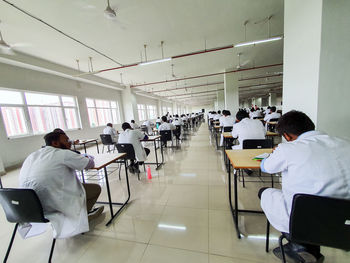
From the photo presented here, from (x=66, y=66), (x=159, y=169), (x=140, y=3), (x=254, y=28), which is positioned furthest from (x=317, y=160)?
(x=66, y=66)

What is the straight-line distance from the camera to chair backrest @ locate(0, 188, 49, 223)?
1.08 metres

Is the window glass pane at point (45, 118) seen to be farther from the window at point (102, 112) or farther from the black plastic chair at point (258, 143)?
the black plastic chair at point (258, 143)

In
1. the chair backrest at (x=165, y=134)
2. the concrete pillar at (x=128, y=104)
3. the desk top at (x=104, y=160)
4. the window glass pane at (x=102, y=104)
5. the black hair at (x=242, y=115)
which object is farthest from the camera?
the concrete pillar at (x=128, y=104)

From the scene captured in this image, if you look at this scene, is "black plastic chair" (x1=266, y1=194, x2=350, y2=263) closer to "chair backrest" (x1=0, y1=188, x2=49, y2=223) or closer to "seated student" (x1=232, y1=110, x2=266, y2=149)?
"seated student" (x1=232, y1=110, x2=266, y2=149)

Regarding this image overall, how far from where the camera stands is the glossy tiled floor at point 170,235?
129 cm

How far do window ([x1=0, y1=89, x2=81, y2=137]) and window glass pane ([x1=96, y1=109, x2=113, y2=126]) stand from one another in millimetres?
1390

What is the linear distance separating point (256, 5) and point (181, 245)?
14.8 ft

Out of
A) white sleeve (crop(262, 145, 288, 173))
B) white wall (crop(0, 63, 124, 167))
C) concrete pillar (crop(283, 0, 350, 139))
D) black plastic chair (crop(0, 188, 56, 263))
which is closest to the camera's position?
white sleeve (crop(262, 145, 288, 173))

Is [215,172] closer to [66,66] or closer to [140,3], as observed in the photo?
[140,3]

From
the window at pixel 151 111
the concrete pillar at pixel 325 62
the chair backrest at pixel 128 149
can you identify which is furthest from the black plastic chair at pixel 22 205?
the window at pixel 151 111

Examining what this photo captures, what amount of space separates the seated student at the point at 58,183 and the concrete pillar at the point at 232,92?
755 cm

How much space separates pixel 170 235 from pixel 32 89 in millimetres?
6584

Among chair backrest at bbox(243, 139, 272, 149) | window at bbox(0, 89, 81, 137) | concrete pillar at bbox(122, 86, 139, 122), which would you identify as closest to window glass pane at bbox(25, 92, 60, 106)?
window at bbox(0, 89, 81, 137)

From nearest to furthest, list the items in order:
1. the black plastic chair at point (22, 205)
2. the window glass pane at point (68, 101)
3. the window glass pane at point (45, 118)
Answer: the black plastic chair at point (22, 205) → the window glass pane at point (45, 118) → the window glass pane at point (68, 101)
